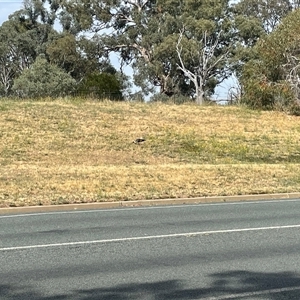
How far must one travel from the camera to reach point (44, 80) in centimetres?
5294

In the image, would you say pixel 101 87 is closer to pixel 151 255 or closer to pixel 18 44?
pixel 18 44

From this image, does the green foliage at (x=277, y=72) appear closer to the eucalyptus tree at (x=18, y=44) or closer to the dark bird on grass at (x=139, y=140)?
the dark bird on grass at (x=139, y=140)

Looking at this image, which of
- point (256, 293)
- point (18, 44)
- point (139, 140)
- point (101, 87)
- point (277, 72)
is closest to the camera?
point (256, 293)

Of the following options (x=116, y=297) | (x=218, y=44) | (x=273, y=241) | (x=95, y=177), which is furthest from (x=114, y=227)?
(x=218, y=44)

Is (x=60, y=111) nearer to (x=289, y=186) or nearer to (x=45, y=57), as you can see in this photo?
(x=289, y=186)

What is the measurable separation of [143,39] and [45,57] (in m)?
9.47

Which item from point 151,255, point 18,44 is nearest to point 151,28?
point 18,44

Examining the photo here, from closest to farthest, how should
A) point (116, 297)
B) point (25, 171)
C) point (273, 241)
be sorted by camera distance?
1. point (116, 297)
2. point (273, 241)
3. point (25, 171)

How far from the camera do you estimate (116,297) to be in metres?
6.17

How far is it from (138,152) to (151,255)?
18014mm

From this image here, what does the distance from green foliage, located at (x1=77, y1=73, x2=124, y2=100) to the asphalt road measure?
31.7 m

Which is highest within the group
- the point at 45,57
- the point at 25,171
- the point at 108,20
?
the point at 108,20

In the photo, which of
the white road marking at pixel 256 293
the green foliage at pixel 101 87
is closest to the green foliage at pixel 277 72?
the green foliage at pixel 101 87

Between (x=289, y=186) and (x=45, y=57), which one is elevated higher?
(x=45, y=57)
